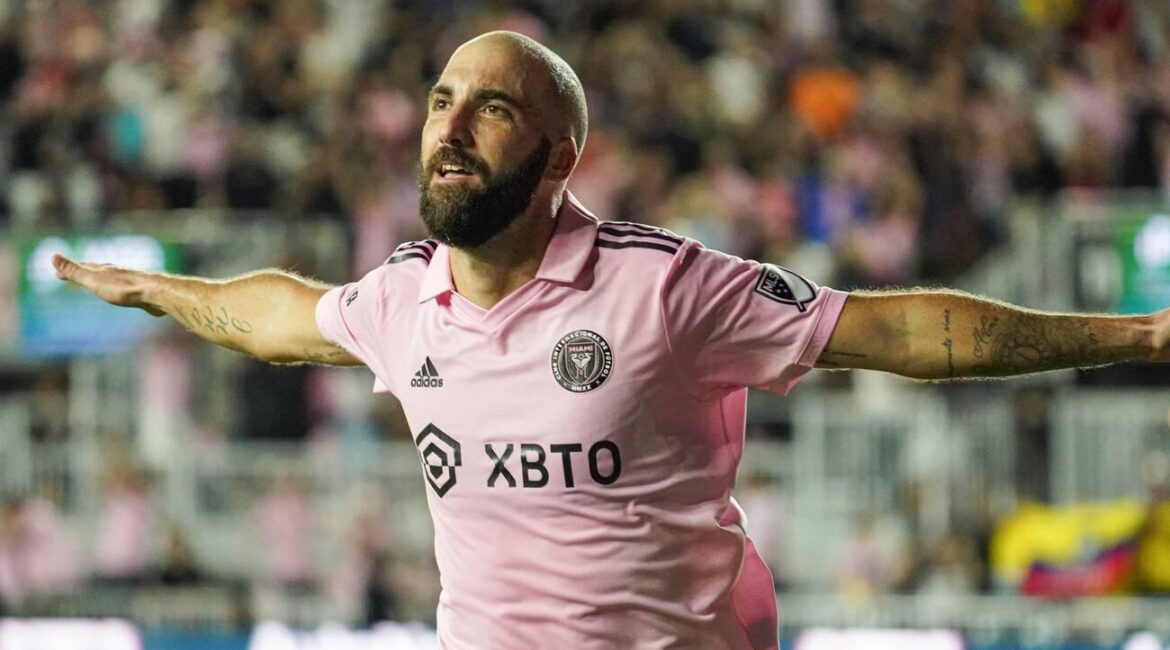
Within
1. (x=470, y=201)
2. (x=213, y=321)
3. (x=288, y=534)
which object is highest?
(x=470, y=201)

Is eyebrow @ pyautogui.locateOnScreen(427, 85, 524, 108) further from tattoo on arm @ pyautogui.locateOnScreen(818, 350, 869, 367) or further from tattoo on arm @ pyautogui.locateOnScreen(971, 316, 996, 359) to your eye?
tattoo on arm @ pyautogui.locateOnScreen(971, 316, 996, 359)

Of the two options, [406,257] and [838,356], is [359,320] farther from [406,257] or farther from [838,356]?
[838,356]

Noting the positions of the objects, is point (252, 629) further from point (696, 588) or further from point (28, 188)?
point (696, 588)

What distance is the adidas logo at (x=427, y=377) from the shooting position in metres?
4.38

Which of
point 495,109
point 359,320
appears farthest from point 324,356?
point 495,109

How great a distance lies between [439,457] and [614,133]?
9.28 metres

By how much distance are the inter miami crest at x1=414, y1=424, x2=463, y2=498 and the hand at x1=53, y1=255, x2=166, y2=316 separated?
1.05 metres

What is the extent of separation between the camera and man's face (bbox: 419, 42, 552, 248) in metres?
4.26

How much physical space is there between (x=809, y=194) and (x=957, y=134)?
120 centimetres

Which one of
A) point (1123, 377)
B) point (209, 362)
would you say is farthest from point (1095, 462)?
point (209, 362)

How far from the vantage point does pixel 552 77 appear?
174 inches

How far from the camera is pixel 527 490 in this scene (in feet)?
13.9

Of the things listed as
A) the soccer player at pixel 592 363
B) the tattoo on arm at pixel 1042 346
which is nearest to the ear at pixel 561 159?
the soccer player at pixel 592 363

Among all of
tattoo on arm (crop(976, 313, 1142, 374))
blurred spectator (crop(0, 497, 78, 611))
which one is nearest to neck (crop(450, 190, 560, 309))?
tattoo on arm (crop(976, 313, 1142, 374))
